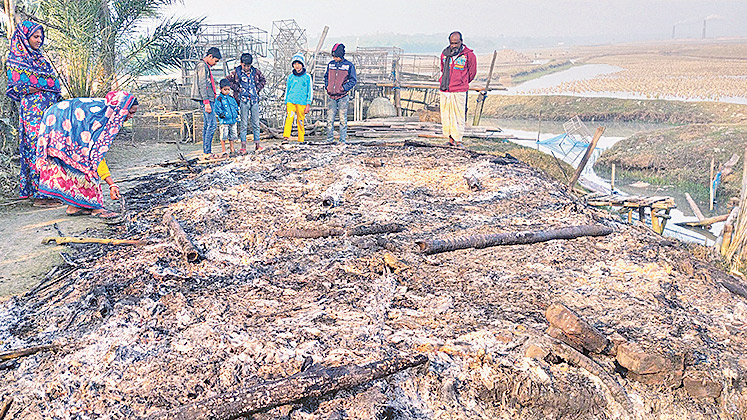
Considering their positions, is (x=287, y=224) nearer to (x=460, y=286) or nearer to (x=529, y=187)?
(x=460, y=286)

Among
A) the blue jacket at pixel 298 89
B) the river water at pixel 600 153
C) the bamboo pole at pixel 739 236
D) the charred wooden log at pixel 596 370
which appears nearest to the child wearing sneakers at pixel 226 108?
the blue jacket at pixel 298 89

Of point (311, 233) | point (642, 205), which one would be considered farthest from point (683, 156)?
point (311, 233)

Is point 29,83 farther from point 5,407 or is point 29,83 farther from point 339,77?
point 339,77

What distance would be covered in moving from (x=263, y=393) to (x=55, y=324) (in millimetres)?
1873

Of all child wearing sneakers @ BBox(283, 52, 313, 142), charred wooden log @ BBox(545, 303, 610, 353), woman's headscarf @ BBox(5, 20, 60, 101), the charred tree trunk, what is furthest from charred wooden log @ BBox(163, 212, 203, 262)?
child wearing sneakers @ BBox(283, 52, 313, 142)

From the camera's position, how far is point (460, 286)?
165 inches

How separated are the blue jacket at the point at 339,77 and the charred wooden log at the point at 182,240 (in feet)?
16.7

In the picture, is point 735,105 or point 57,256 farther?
point 735,105

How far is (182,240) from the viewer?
16.3ft

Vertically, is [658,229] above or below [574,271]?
below

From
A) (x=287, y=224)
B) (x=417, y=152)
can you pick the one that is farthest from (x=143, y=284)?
(x=417, y=152)

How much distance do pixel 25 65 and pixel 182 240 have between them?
3.11m

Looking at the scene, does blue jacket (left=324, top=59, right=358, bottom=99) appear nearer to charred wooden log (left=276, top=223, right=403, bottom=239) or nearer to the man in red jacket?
the man in red jacket

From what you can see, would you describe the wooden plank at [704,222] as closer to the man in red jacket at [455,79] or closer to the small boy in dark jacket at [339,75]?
the man in red jacket at [455,79]
